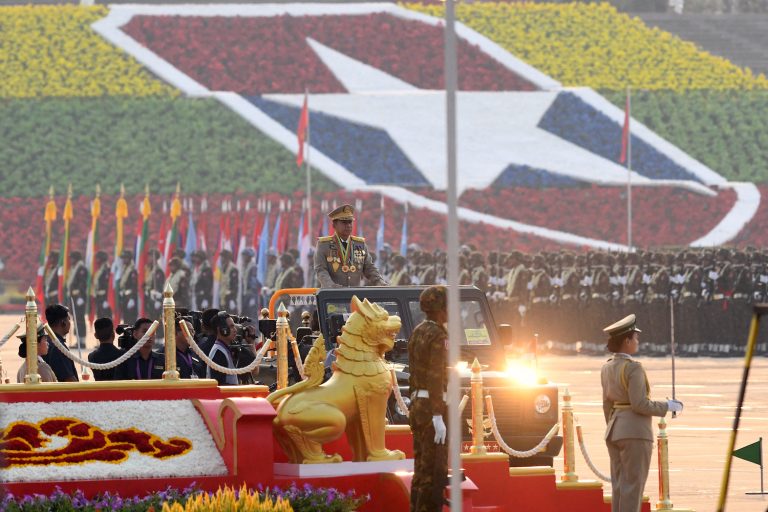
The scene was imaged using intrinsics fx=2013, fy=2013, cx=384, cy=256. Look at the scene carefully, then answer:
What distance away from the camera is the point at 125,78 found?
5628 cm

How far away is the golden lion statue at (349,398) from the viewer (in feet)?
37.4

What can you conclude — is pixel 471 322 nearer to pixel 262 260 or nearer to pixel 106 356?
pixel 106 356

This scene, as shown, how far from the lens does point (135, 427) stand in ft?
38.1

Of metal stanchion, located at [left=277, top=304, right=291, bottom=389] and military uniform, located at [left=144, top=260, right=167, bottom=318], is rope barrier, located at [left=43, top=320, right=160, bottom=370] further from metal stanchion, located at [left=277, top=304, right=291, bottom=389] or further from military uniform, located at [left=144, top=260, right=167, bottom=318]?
military uniform, located at [left=144, top=260, right=167, bottom=318]

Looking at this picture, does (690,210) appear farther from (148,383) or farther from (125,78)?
(148,383)

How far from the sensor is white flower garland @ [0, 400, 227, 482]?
1126cm

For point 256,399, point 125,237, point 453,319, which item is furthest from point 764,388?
point 125,237

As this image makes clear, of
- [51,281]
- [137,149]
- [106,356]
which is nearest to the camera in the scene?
[106,356]

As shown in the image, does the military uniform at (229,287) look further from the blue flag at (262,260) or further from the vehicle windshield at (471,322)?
the vehicle windshield at (471,322)

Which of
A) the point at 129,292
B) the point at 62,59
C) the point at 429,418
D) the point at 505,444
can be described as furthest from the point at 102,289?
the point at 429,418

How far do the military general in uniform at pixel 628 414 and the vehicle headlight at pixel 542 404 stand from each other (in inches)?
108

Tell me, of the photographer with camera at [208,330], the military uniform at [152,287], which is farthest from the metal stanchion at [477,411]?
the military uniform at [152,287]

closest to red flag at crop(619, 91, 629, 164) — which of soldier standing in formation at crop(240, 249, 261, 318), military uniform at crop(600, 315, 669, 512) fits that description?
soldier standing in formation at crop(240, 249, 261, 318)

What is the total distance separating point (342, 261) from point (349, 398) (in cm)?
327
